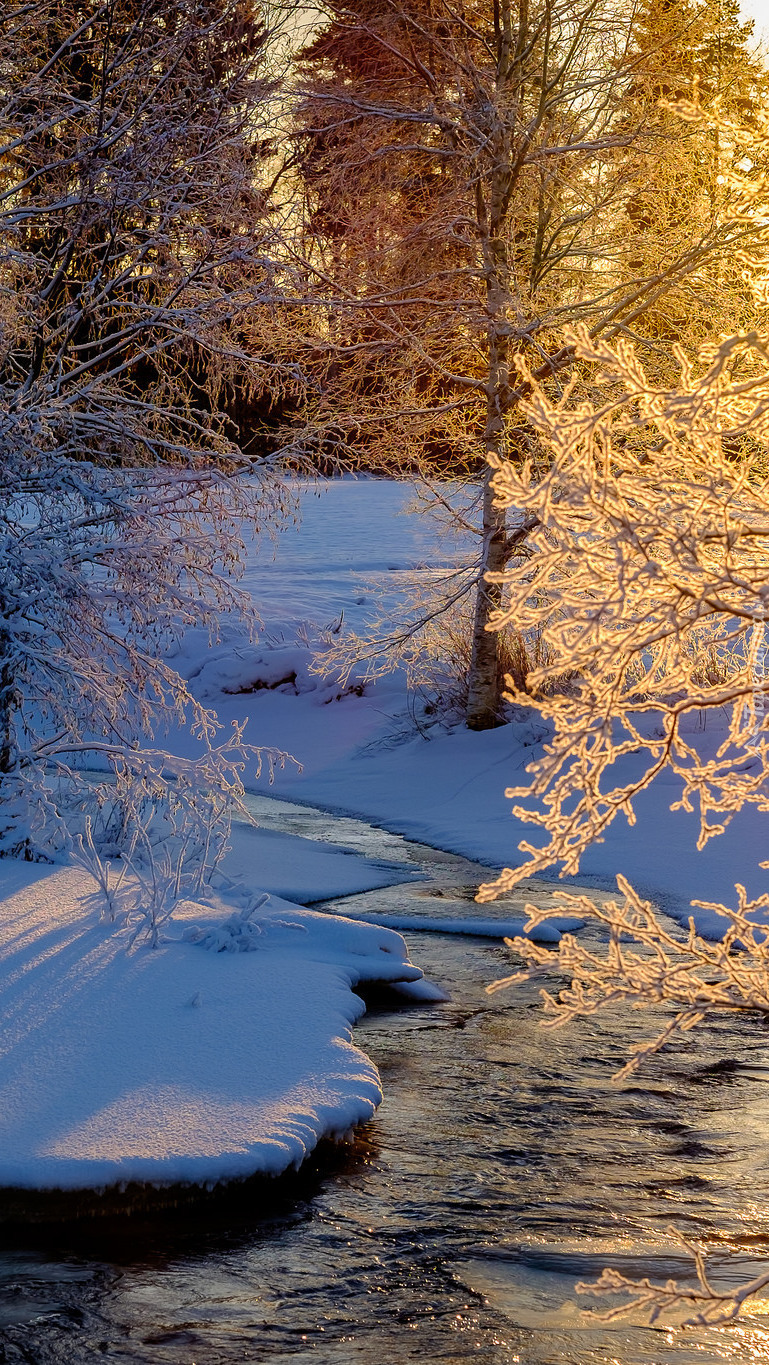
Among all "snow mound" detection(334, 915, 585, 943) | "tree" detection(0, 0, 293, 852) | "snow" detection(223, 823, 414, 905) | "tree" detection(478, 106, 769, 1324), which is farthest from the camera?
"snow" detection(223, 823, 414, 905)

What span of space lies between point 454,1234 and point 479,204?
438 inches

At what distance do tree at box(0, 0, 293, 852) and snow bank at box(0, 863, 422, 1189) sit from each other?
149 cm

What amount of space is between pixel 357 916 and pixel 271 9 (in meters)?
9.08

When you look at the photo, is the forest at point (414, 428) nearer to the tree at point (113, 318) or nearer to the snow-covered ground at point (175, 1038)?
the tree at point (113, 318)

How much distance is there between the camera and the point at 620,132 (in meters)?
13.2

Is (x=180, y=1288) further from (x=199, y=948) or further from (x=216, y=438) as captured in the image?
(x=216, y=438)

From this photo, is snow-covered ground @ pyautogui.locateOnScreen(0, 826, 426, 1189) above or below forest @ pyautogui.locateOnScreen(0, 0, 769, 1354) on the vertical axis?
below

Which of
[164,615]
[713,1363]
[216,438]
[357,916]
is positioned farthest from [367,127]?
[713,1363]

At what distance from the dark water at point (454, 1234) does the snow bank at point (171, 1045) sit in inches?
7.7

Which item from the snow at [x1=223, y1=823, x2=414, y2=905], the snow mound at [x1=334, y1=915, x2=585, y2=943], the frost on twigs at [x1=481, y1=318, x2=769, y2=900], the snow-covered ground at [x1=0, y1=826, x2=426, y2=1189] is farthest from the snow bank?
the frost on twigs at [x1=481, y1=318, x2=769, y2=900]

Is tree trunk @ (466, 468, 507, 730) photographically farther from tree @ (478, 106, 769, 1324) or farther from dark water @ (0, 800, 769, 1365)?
tree @ (478, 106, 769, 1324)

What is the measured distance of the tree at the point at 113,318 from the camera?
834cm

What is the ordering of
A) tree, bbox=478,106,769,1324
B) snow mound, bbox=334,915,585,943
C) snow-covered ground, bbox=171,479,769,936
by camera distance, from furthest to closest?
snow-covered ground, bbox=171,479,769,936
snow mound, bbox=334,915,585,943
tree, bbox=478,106,769,1324

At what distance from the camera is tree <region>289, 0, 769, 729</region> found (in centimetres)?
1296
